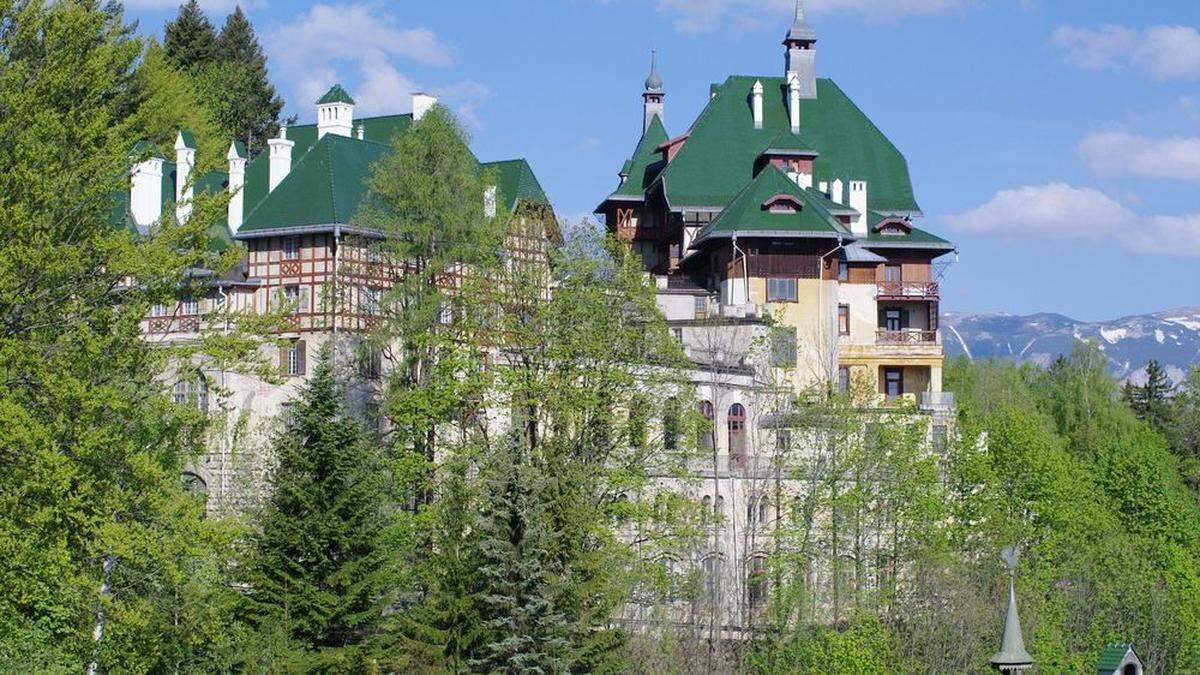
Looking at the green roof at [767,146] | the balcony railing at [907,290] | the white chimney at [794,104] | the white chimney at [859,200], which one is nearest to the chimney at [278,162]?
the green roof at [767,146]

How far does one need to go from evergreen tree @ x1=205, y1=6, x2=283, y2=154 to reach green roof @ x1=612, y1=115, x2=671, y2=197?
56.9ft

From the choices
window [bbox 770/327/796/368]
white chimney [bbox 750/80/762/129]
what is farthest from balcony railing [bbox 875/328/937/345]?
white chimney [bbox 750/80/762/129]

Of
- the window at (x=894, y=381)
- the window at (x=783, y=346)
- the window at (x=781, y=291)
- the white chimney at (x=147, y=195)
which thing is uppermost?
the white chimney at (x=147, y=195)

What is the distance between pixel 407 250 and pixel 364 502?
12955mm

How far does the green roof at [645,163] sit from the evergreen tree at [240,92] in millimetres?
17331

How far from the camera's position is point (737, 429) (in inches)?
2240

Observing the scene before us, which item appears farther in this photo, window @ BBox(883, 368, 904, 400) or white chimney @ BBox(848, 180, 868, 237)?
white chimney @ BBox(848, 180, 868, 237)

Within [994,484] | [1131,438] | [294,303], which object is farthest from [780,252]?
[294,303]

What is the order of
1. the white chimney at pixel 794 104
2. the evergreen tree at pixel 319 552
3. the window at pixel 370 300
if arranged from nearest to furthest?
1. the evergreen tree at pixel 319 552
2. the window at pixel 370 300
3. the white chimney at pixel 794 104

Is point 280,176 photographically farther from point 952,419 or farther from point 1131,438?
point 1131,438

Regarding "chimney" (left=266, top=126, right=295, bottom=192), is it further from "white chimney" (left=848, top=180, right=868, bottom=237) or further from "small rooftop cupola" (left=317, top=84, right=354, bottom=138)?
"white chimney" (left=848, top=180, right=868, bottom=237)

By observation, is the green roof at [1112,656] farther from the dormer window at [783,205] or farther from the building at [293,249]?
the dormer window at [783,205]

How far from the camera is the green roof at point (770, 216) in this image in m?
64.6

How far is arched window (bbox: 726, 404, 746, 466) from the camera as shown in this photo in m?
56.4
